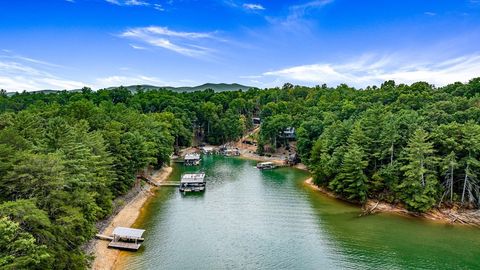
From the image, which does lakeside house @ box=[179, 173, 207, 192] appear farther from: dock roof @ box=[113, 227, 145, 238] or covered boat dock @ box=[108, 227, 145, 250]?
covered boat dock @ box=[108, 227, 145, 250]

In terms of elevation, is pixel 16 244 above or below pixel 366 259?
above

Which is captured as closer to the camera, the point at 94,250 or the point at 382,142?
the point at 94,250

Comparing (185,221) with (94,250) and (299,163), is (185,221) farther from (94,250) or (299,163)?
(299,163)

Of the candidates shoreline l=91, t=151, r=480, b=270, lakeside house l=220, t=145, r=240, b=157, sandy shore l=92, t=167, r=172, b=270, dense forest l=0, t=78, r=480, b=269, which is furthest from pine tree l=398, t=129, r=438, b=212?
lakeside house l=220, t=145, r=240, b=157

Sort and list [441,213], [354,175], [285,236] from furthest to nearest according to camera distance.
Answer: [354,175], [441,213], [285,236]

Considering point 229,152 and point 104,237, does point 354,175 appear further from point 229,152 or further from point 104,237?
point 229,152

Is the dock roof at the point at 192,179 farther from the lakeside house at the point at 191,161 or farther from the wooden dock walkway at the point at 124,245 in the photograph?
the wooden dock walkway at the point at 124,245

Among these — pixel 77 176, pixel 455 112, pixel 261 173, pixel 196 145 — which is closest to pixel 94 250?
pixel 77 176

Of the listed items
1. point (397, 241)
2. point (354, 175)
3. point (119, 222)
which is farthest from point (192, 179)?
point (397, 241)
